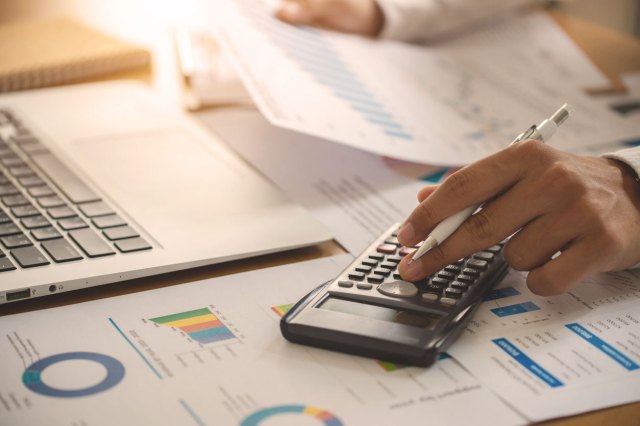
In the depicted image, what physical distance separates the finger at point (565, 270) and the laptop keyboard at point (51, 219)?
11.5 inches

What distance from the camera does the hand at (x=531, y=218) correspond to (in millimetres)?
572

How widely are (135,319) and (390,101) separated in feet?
1.46

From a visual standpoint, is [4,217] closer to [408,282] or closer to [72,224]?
[72,224]

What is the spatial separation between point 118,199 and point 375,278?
268 millimetres

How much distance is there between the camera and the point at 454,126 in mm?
891

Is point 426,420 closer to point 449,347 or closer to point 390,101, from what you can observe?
point 449,347

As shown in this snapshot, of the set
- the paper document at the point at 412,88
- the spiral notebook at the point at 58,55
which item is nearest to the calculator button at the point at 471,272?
the paper document at the point at 412,88

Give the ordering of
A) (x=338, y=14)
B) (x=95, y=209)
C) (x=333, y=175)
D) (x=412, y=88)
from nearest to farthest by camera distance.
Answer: (x=95, y=209) → (x=333, y=175) → (x=412, y=88) → (x=338, y=14)

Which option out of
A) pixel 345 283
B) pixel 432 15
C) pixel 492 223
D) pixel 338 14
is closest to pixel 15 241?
pixel 345 283

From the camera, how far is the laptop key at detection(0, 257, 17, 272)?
573 mm

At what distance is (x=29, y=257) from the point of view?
588mm

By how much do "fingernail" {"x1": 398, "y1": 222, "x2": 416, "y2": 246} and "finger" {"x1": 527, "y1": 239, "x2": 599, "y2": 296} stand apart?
3.5 inches

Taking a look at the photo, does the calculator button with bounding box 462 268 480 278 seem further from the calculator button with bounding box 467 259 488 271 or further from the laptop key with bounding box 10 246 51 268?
the laptop key with bounding box 10 246 51 268

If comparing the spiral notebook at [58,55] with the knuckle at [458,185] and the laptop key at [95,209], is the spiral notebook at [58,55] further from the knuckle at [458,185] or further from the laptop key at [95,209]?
the knuckle at [458,185]
